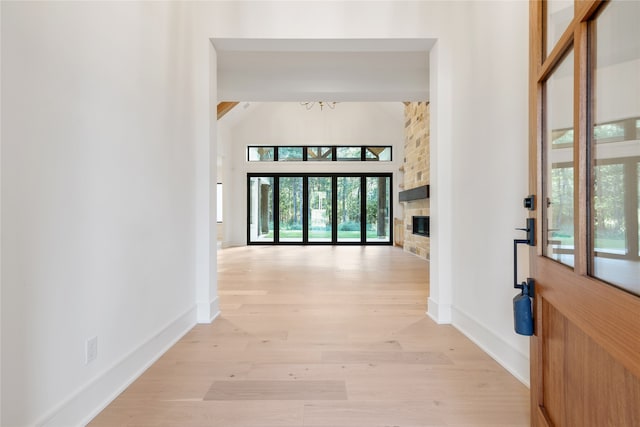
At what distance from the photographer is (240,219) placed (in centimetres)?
952

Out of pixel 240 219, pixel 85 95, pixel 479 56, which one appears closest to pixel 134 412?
pixel 85 95

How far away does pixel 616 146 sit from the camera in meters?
0.75

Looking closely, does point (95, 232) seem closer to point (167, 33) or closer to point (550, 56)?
point (167, 33)

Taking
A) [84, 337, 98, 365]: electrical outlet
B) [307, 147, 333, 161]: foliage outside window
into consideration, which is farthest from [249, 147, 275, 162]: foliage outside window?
[84, 337, 98, 365]: electrical outlet

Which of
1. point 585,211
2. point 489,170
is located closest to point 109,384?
point 585,211

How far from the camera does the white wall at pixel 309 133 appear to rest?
957cm

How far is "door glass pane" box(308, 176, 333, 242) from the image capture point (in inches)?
382

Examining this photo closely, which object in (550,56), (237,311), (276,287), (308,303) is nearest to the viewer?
(550,56)

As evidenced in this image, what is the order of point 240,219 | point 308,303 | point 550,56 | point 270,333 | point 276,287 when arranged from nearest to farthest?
1. point 550,56
2. point 270,333
3. point 308,303
4. point 276,287
5. point 240,219

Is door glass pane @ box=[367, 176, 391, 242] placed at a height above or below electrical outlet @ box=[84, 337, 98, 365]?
above

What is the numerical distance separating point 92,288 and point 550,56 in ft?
6.30

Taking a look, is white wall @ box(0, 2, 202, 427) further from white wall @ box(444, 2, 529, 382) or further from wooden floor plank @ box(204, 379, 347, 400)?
white wall @ box(444, 2, 529, 382)

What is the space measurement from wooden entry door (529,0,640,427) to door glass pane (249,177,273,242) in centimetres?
884

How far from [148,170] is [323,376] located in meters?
1.49
